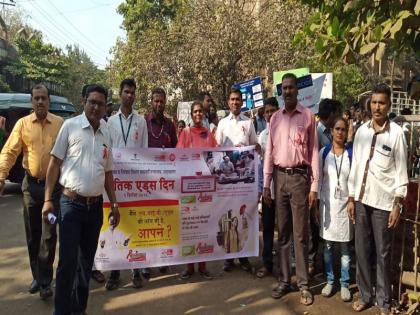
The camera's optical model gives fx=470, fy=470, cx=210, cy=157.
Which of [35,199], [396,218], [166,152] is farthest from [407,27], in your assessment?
[35,199]

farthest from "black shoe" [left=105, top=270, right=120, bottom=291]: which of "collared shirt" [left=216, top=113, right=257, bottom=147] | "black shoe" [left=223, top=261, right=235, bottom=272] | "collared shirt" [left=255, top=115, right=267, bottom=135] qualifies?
"collared shirt" [left=255, top=115, right=267, bottom=135]

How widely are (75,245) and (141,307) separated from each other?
1.07 metres

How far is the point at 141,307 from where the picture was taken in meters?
4.46

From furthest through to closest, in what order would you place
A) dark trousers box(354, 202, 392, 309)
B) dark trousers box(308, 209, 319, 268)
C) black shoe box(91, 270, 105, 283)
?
dark trousers box(308, 209, 319, 268) < black shoe box(91, 270, 105, 283) < dark trousers box(354, 202, 392, 309)

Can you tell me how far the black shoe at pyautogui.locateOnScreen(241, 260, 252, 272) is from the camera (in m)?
5.50

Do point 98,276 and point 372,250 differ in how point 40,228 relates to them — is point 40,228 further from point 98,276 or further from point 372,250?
point 372,250

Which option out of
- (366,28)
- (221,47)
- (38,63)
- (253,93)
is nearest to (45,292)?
(366,28)

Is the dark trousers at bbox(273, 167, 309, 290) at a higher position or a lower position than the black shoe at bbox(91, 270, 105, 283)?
higher

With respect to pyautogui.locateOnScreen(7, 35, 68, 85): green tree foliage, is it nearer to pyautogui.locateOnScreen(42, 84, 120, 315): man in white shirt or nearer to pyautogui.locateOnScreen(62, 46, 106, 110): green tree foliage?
pyautogui.locateOnScreen(62, 46, 106, 110): green tree foliage

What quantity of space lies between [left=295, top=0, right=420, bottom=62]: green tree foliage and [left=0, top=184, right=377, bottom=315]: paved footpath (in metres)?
2.38

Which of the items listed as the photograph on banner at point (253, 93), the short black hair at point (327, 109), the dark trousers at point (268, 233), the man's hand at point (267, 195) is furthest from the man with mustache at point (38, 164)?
the photograph on banner at point (253, 93)

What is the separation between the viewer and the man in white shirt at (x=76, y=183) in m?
3.76

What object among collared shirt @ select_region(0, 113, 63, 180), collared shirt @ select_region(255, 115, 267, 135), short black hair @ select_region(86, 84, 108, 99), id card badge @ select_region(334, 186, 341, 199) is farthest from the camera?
collared shirt @ select_region(255, 115, 267, 135)

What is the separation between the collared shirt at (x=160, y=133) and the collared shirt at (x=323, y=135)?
176 centimetres
